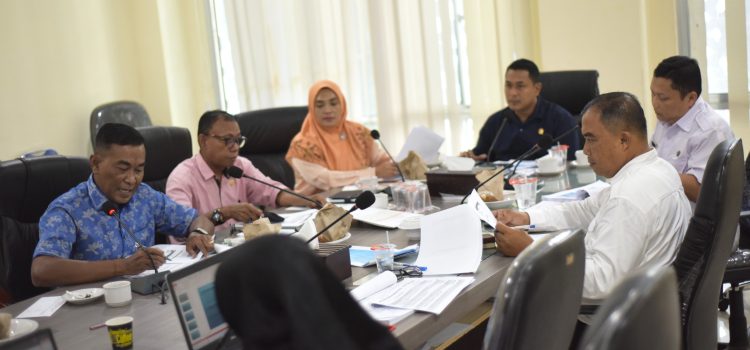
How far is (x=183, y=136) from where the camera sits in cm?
365

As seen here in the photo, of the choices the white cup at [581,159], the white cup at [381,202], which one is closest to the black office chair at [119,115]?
the white cup at [381,202]

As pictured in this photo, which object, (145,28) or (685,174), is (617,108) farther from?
(145,28)

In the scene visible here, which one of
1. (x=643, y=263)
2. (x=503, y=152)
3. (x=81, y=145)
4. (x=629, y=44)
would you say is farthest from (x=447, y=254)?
(x=81, y=145)

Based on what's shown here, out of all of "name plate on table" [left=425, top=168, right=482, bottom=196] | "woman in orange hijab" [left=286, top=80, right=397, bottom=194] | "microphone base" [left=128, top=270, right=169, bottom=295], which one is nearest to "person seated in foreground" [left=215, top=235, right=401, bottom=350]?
"microphone base" [left=128, top=270, right=169, bottom=295]

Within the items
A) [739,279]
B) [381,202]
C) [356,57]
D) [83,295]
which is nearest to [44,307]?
[83,295]

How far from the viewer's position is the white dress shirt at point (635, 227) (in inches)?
78.0

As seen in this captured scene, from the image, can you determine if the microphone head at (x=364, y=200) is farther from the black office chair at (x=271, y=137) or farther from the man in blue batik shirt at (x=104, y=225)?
the black office chair at (x=271, y=137)

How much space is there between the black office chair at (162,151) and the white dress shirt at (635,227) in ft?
6.89

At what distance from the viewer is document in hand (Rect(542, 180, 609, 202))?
9.52 feet

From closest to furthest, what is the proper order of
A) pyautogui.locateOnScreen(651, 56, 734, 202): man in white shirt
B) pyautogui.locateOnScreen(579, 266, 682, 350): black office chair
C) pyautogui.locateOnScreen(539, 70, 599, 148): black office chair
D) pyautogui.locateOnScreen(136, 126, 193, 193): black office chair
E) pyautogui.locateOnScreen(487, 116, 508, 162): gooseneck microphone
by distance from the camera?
pyautogui.locateOnScreen(579, 266, 682, 350): black office chair, pyautogui.locateOnScreen(651, 56, 734, 202): man in white shirt, pyautogui.locateOnScreen(136, 126, 193, 193): black office chair, pyautogui.locateOnScreen(487, 116, 508, 162): gooseneck microphone, pyautogui.locateOnScreen(539, 70, 599, 148): black office chair

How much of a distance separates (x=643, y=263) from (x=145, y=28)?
15.1 ft

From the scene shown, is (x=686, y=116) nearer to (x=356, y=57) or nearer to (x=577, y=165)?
(x=577, y=165)

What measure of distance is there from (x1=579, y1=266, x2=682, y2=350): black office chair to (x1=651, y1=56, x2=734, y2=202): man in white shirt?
7.22 feet

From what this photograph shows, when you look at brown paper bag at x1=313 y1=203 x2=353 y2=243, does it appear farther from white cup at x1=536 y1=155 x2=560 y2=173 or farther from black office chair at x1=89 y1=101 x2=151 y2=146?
black office chair at x1=89 y1=101 x2=151 y2=146
